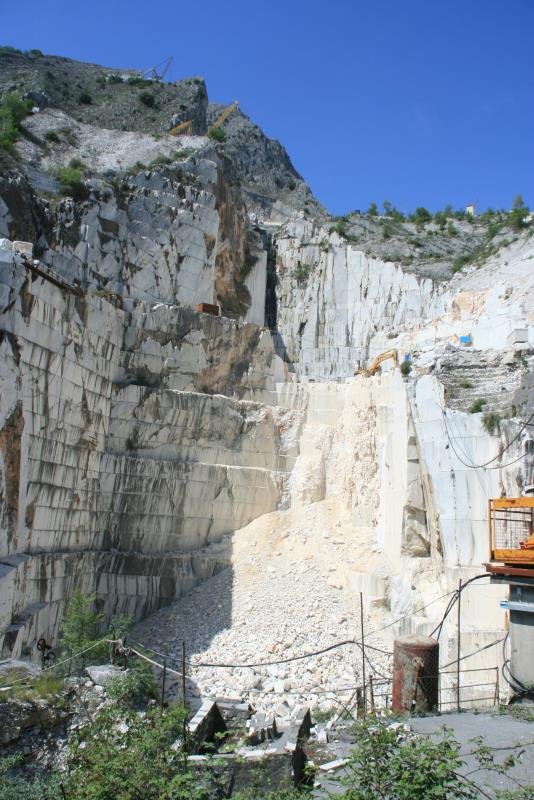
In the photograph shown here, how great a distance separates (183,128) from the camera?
45.0m

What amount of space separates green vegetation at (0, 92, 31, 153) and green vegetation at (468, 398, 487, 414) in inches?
903

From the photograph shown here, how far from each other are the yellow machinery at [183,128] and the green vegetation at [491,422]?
3085 cm

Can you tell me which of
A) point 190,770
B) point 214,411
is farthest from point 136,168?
point 190,770

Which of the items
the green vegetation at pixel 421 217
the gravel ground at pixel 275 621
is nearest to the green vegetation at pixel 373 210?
the green vegetation at pixel 421 217

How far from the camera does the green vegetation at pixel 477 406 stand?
19312mm

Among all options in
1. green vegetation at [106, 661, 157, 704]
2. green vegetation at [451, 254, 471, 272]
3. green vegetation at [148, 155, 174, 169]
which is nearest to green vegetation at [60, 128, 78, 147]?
green vegetation at [148, 155, 174, 169]

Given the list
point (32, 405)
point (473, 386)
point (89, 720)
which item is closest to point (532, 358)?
point (473, 386)

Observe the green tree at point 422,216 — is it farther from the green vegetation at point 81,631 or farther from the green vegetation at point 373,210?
the green vegetation at point 81,631

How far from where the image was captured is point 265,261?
125 ft

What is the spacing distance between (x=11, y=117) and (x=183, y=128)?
1190 centimetres

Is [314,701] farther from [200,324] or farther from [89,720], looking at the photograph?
[200,324]

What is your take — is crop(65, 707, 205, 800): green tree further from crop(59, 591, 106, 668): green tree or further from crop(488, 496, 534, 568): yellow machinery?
crop(59, 591, 106, 668): green tree

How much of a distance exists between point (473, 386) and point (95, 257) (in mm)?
15477

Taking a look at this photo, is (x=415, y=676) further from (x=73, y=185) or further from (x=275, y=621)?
(x=73, y=185)
